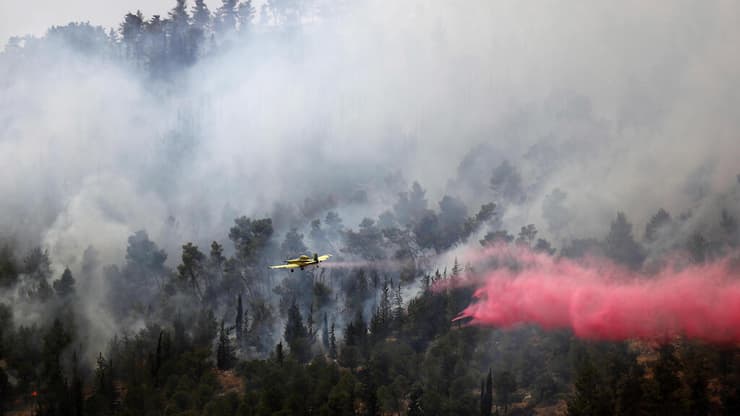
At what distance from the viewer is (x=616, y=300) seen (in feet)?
445

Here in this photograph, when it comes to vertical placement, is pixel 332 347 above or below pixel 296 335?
below


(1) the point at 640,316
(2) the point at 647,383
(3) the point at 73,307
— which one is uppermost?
(3) the point at 73,307

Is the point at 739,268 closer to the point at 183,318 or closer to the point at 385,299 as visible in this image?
the point at 385,299

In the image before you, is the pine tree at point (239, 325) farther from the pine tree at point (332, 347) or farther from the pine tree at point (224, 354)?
the pine tree at point (332, 347)

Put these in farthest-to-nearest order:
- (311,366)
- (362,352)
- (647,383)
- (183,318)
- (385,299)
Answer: (183,318)
(385,299)
(362,352)
(311,366)
(647,383)

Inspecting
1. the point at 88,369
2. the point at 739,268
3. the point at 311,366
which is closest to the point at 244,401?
the point at 311,366

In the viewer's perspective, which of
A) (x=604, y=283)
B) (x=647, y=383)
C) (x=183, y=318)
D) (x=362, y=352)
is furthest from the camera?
(x=183, y=318)

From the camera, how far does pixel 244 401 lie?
479 feet

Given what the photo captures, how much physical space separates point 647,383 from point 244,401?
2717 inches

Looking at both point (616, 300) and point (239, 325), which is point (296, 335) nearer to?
point (239, 325)

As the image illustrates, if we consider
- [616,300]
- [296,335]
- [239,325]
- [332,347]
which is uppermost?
[239,325]

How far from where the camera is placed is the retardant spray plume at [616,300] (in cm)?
12688

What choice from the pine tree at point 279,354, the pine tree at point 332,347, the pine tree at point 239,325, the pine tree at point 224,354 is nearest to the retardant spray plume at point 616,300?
the pine tree at point 332,347

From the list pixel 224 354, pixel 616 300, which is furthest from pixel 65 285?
pixel 616 300
